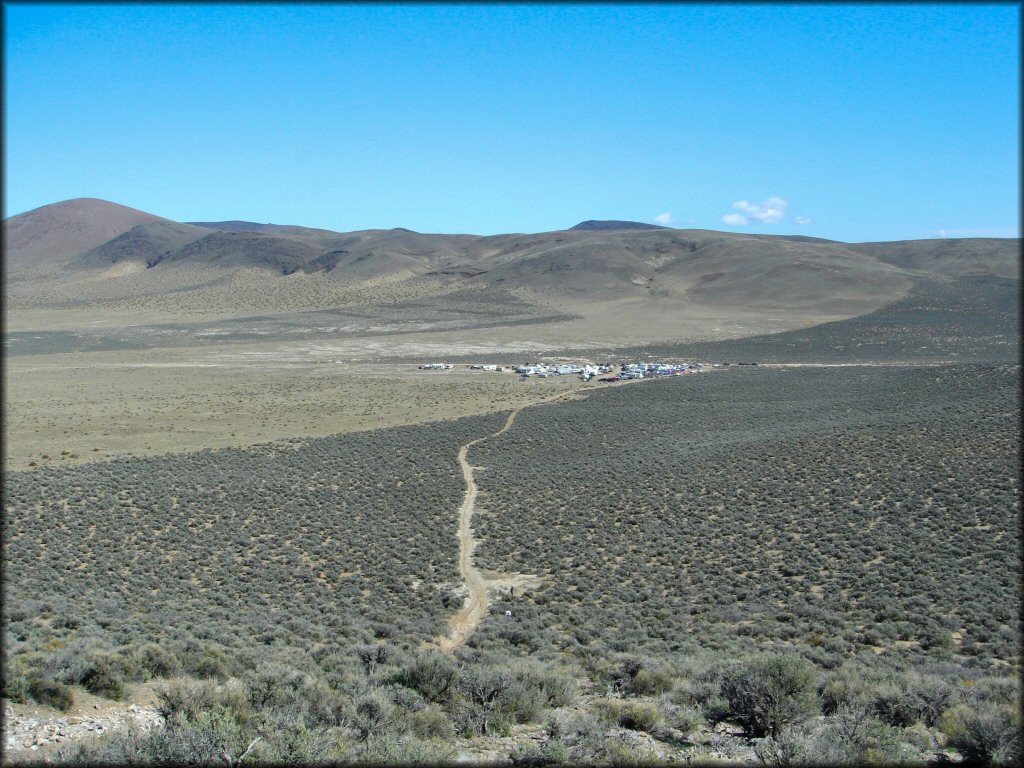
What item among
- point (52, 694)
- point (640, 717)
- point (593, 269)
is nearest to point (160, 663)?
point (52, 694)

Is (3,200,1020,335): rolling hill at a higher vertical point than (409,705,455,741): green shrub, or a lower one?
higher

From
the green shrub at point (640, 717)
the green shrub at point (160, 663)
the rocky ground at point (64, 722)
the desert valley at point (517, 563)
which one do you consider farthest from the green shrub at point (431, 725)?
the green shrub at point (160, 663)

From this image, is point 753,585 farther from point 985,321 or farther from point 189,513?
point 985,321

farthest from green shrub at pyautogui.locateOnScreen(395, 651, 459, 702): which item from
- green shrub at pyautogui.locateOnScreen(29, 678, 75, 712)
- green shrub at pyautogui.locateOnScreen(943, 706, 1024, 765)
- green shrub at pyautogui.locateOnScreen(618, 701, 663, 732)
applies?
green shrub at pyautogui.locateOnScreen(943, 706, 1024, 765)

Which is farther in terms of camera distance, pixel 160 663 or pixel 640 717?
pixel 160 663

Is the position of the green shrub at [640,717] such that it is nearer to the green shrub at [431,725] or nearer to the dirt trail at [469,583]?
the green shrub at [431,725]

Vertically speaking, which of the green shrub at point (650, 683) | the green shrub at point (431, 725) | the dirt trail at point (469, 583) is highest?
the green shrub at point (431, 725)

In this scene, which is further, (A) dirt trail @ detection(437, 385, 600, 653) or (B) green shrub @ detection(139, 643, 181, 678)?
(A) dirt trail @ detection(437, 385, 600, 653)

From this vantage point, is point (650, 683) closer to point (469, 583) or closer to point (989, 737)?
point (989, 737)

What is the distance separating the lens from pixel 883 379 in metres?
51.8

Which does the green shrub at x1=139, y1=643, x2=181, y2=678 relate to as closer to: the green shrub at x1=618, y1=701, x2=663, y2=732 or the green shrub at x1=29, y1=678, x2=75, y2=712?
the green shrub at x1=29, y1=678, x2=75, y2=712

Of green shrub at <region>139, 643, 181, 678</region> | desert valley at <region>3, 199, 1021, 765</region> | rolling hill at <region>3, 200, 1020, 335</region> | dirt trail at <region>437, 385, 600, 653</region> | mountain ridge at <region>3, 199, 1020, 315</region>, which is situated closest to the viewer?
desert valley at <region>3, 199, 1021, 765</region>

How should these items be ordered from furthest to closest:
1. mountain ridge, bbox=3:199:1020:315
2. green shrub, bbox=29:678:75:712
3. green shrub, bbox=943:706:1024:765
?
mountain ridge, bbox=3:199:1020:315 < green shrub, bbox=29:678:75:712 < green shrub, bbox=943:706:1024:765

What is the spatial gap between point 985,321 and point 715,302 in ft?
147
